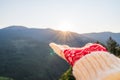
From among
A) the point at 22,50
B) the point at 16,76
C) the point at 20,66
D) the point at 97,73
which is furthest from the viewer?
the point at 22,50

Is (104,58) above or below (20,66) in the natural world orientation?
above

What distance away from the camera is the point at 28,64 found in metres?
163

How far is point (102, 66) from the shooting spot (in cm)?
92

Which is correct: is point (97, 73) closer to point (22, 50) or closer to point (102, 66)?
point (102, 66)

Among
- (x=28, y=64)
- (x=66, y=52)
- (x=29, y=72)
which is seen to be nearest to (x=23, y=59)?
(x=28, y=64)

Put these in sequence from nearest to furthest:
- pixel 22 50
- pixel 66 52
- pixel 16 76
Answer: pixel 66 52 → pixel 16 76 → pixel 22 50

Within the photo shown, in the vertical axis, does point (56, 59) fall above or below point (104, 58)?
below

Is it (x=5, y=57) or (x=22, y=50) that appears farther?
(x=22, y=50)

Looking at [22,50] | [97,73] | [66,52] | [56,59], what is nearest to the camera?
[97,73]

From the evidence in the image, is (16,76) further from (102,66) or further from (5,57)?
(102,66)

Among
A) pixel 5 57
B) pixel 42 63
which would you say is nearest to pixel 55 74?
pixel 42 63

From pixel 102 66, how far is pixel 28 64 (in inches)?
6476

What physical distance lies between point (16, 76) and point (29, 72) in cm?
934

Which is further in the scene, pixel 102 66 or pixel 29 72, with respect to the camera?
pixel 29 72
